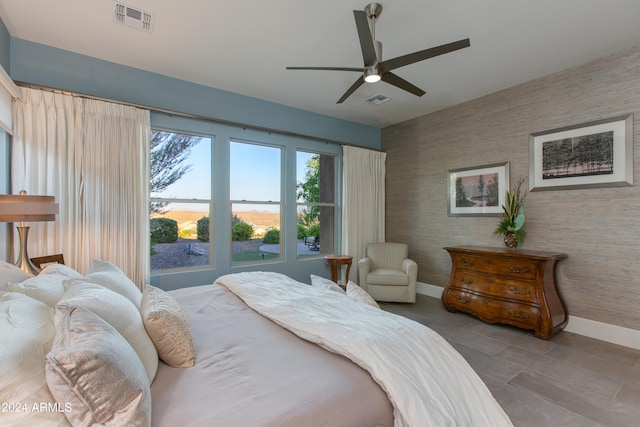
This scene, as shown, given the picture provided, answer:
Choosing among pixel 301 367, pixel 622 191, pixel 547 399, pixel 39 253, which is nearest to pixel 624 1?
pixel 622 191

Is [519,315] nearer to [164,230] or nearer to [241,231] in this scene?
[241,231]

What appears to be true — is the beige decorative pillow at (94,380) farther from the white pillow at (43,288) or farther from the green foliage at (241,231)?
the green foliage at (241,231)

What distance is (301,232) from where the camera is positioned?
182 inches

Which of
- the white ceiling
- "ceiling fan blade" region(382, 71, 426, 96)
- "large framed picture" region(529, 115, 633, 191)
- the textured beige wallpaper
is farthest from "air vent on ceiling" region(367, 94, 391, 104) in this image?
"large framed picture" region(529, 115, 633, 191)

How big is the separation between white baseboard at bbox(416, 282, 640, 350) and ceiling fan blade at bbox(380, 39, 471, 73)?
10.4 ft

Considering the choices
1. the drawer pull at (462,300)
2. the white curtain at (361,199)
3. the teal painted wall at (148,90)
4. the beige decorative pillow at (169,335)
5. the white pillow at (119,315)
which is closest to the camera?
the white pillow at (119,315)

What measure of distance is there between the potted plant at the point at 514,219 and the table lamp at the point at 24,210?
456 centimetres

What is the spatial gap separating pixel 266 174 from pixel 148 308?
3.10 meters

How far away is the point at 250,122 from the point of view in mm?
4023

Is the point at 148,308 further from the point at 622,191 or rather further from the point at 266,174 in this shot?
the point at 622,191

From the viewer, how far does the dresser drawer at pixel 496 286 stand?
3107mm

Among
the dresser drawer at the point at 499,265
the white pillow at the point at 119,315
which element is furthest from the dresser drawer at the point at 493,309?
the white pillow at the point at 119,315

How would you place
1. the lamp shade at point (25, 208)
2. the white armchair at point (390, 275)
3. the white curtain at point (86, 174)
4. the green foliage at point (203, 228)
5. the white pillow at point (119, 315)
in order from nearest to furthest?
1. the white pillow at point (119, 315)
2. the lamp shade at point (25, 208)
3. the white curtain at point (86, 174)
4. the green foliage at point (203, 228)
5. the white armchair at point (390, 275)

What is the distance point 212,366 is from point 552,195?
3971mm
